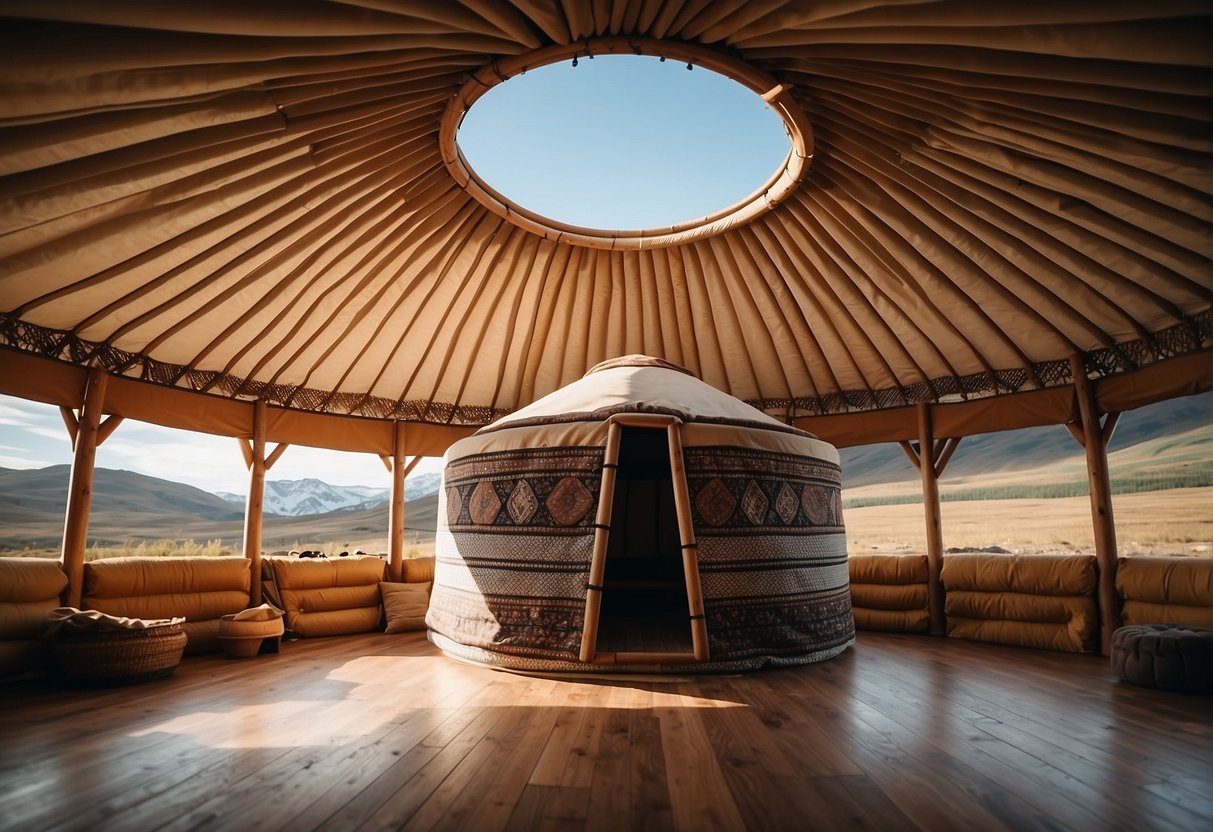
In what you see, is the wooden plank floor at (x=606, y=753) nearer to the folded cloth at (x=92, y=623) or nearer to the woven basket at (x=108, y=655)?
the woven basket at (x=108, y=655)

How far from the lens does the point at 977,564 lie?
4434 mm

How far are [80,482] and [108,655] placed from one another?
1.42 metres

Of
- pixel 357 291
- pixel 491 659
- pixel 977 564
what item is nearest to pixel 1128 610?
pixel 977 564

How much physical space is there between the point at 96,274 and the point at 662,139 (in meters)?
3.68

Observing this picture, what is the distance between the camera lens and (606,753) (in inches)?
75.9

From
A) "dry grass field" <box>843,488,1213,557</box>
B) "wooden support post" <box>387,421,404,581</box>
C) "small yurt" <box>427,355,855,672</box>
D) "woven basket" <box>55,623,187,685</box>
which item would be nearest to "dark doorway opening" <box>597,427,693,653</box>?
"small yurt" <box>427,355,855,672</box>

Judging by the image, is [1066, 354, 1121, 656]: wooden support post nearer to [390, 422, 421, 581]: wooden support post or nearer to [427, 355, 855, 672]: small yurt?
[427, 355, 855, 672]: small yurt

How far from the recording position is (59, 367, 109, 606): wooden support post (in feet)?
11.7

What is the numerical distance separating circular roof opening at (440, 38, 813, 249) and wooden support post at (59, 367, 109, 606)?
8.55ft

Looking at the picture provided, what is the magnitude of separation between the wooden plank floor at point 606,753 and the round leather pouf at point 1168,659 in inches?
4.3

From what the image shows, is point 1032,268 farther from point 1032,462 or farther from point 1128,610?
point 1032,462

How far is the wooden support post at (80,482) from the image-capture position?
3.56 metres

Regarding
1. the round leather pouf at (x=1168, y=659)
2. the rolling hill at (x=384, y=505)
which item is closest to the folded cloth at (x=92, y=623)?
the round leather pouf at (x=1168, y=659)

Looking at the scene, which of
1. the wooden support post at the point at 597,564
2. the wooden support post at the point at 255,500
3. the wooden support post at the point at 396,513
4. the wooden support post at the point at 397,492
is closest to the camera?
the wooden support post at the point at 597,564
